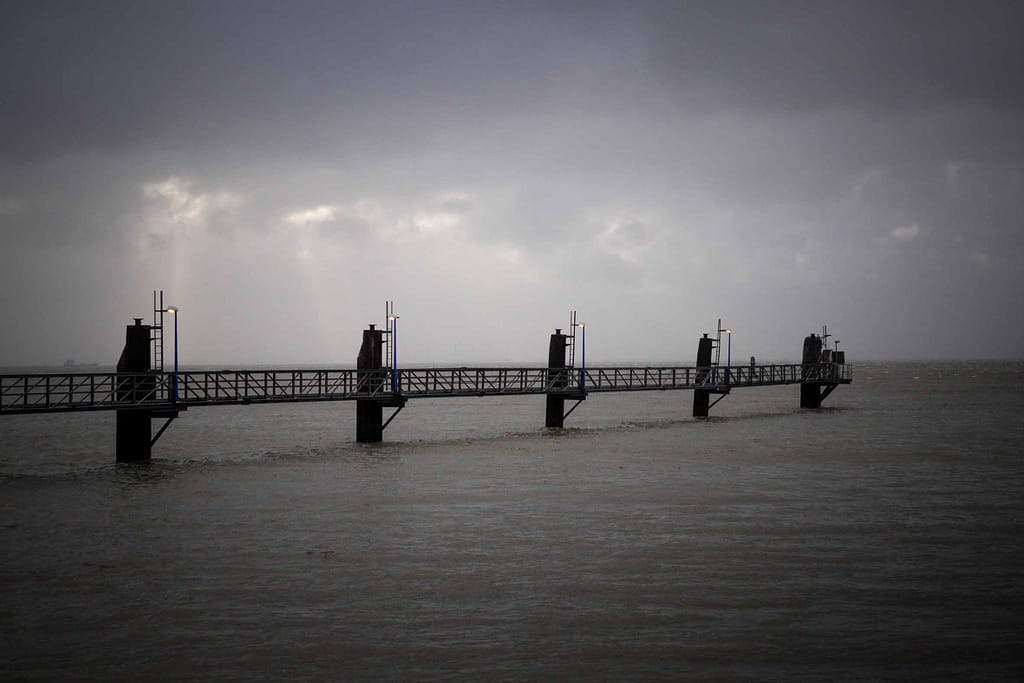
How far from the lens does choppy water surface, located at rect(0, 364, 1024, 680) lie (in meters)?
A: 9.09

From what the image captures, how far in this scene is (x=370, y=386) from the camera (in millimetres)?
30484

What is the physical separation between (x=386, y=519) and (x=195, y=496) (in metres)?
5.82

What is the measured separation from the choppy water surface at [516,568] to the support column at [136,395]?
2.33 ft

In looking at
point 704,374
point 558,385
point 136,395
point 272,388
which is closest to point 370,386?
point 272,388

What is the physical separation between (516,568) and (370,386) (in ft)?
61.1

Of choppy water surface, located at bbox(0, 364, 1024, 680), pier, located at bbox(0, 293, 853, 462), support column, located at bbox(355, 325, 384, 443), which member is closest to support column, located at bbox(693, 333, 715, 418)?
pier, located at bbox(0, 293, 853, 462)

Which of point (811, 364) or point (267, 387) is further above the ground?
point (811, 364)

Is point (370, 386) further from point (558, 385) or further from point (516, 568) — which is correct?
point (516, 568)

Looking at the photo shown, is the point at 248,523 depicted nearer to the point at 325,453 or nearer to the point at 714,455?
the point at 325,453

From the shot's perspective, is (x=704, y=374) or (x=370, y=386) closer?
(x=370, y=386)

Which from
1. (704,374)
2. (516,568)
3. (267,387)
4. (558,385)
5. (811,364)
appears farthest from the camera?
(811,364)

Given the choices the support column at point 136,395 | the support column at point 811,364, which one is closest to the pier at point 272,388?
the support column at point 136,395

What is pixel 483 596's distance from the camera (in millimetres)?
11273

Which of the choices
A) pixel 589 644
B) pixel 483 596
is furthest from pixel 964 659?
pixel 483 596
